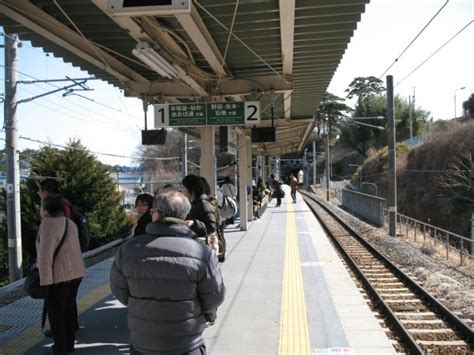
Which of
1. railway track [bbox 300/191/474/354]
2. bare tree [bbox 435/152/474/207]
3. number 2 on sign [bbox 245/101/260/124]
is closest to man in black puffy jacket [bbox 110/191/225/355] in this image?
railway track [bbox 300/191/474/354]

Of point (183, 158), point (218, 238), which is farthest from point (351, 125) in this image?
point (218, 238)

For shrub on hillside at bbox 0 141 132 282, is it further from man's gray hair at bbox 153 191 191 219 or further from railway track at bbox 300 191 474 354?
man's gray hair at bbox 153 191 191 219

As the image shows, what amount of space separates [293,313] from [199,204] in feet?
6.85

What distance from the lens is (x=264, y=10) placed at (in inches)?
289

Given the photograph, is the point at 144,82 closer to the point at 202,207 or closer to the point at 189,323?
the point at 202,207

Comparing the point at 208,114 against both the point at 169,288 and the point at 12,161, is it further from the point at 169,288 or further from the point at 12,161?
the point at 169,288

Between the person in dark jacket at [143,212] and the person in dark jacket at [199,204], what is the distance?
44cm

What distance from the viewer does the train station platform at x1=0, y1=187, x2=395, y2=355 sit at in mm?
5375

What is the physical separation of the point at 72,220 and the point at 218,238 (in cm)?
181

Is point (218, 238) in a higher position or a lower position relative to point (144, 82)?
lower

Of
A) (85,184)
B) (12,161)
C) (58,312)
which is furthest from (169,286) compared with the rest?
(85,184)

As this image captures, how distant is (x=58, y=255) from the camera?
15.5 ft

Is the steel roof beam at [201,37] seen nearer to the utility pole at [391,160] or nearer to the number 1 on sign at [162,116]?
the number 1 on sign at [162,116]

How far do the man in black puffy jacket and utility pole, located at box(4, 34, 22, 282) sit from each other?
10.6 meters
